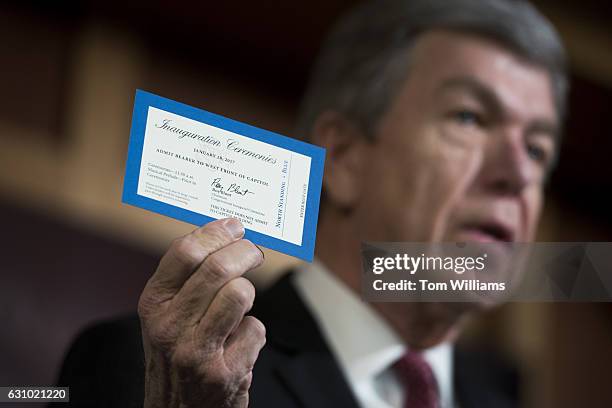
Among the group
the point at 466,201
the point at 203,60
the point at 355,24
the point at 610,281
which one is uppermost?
the point at 203,60

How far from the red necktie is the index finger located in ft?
1.40

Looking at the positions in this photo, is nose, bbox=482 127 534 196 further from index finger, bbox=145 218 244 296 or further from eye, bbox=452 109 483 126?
index finger, bbox=145 218 244 296

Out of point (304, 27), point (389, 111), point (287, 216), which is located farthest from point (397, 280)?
point (304, 27)

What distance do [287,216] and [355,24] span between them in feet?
2.12

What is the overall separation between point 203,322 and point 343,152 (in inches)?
19.5

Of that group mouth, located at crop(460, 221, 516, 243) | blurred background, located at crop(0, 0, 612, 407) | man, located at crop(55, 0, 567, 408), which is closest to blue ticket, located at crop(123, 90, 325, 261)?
man, located at crop(55, 0, 567, 408)

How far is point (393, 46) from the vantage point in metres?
1.06

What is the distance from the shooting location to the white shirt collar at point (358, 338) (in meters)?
0.90

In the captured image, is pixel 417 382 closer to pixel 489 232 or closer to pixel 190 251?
pixel 489 232

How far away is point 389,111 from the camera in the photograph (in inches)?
40.8

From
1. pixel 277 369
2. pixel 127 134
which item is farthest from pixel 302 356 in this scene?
pixel 127 134

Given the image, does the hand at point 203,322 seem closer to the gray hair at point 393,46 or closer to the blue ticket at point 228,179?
the blue ticket at point 228,179

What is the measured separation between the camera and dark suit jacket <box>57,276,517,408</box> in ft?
1.94

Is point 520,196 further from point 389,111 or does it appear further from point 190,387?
point 190,387
